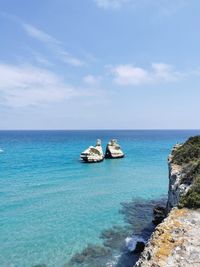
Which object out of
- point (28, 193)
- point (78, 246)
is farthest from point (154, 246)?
point (28, 193)

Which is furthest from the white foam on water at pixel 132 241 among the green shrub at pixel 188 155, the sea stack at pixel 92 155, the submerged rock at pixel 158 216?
the sea stack at pixel 92 155

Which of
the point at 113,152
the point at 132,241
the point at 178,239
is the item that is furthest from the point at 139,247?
the point at 113,152

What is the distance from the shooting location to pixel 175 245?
32.0ft

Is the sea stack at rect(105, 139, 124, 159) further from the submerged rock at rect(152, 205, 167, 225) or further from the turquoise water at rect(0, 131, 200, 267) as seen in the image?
the submerged rock at rect(152, 205, 167, 225)

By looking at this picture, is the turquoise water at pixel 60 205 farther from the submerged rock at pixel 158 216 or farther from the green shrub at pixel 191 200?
the green shrub at pixel 191 200

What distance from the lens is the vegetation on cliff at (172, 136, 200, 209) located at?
13133mm

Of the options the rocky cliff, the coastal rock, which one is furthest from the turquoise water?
the rocky cliff

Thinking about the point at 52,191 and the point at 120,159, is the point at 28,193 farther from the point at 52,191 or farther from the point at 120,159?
the point at 120,159

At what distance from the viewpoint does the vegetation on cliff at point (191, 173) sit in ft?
43.1

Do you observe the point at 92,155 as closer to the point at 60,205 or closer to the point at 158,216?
the point at 60,205

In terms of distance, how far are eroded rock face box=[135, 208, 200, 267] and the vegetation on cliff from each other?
1.29 meters

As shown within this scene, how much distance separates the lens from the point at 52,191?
Result: 129 ft

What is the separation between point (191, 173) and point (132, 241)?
7.28m

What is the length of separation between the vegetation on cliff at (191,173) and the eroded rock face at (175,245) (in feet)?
4.24
